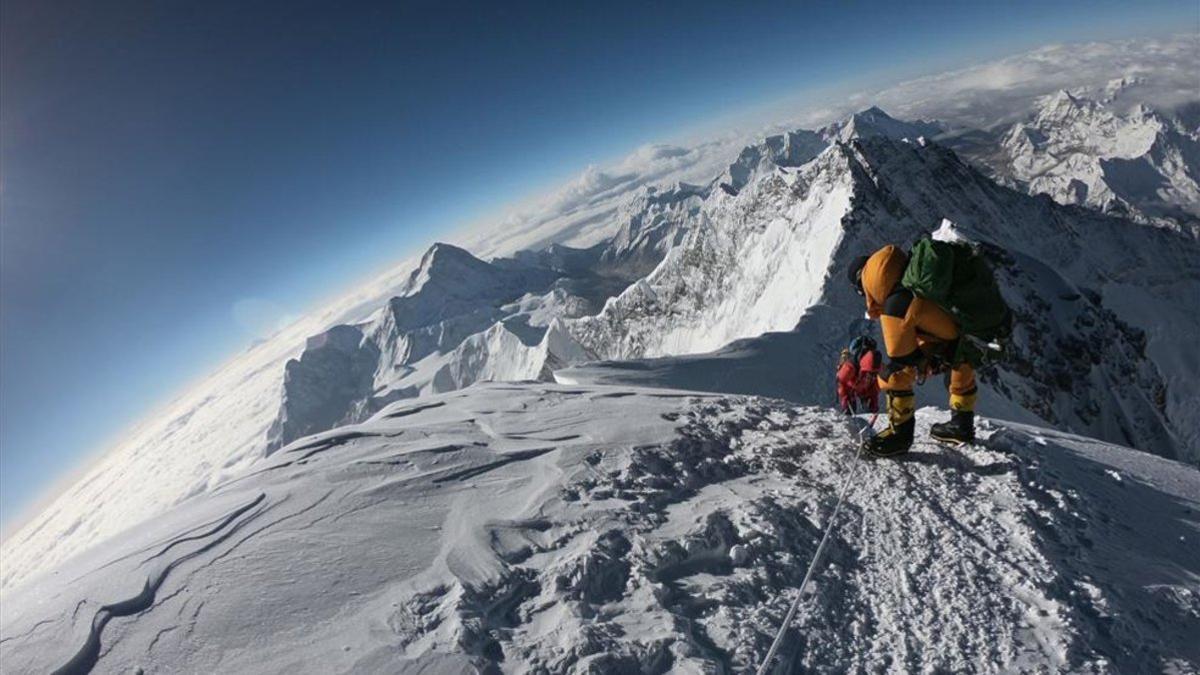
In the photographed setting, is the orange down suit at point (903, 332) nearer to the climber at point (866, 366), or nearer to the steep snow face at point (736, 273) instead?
the climber at point (866, 366)

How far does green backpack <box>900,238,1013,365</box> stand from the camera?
6.83m

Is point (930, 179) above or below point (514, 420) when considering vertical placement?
below

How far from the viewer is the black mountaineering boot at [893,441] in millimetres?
7527

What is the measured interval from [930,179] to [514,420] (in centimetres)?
12255

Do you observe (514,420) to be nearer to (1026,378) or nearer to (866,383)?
(866,383)

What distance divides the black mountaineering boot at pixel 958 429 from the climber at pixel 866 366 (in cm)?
185

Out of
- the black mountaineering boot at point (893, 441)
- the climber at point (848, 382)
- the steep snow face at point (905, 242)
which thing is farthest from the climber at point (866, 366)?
the steep snow face at point (905, 242)

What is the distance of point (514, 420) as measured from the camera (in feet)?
33.0

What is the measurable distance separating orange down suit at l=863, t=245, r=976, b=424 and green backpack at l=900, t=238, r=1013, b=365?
145mm

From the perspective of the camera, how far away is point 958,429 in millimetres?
7590

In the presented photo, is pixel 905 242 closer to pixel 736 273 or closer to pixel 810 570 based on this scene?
pixel 736 273

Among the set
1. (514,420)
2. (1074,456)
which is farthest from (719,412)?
(1074,456)

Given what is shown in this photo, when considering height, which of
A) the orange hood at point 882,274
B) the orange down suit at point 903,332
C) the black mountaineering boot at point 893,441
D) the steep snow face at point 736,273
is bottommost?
the steep snow face at point 736,273

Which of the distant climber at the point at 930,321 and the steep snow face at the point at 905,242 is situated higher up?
the distant climber at the point at 930,321
